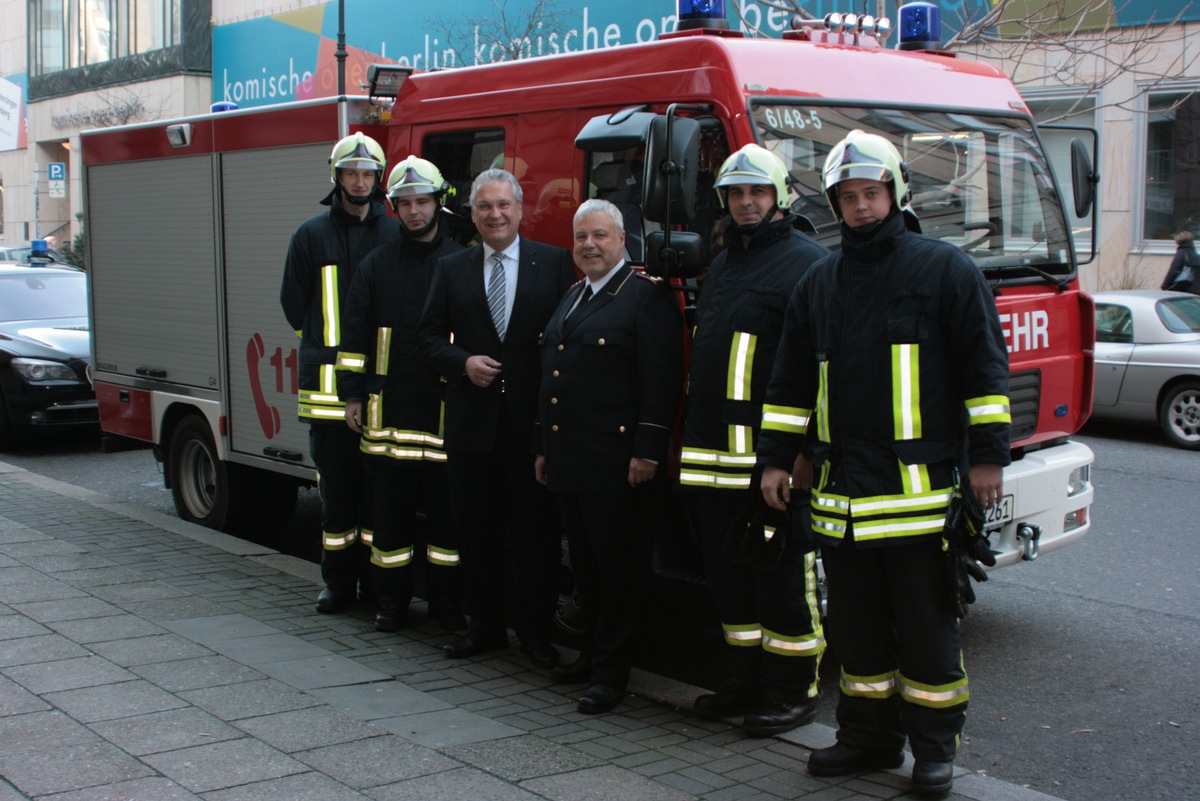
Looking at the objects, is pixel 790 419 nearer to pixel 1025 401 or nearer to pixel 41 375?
pixel 1025 401

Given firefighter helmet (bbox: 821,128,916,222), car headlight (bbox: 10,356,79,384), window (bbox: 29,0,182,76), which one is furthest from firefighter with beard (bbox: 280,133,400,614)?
window (bbox: 29,0,182,76)

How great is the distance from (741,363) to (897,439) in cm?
75

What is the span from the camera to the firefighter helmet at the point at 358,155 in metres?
6.14

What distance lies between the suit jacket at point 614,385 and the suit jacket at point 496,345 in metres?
0.42

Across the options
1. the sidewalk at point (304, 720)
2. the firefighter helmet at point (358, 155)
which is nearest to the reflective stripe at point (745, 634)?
the sidewalk at point (304, 720)

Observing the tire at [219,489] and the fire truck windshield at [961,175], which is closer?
the fire truck windshield at [961,175]

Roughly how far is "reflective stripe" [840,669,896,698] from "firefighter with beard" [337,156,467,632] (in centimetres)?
229

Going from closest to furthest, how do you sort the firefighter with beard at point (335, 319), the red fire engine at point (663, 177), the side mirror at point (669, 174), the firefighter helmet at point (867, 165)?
1. the firefighter helmet at point (867, 165)
2. the side mirror at point (669, 174)
3. the red fire engine at point (663, 177)
4. the firefighter with beard at point (335, 319)

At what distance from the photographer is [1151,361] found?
12.2 metres

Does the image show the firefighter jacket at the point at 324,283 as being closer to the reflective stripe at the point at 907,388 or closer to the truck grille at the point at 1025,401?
the truck grille at the point at 1025,401

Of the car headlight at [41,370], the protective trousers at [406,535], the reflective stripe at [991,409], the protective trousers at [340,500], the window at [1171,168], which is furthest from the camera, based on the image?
the window at [1171,168]

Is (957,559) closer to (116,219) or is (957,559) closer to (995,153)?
(995,153)

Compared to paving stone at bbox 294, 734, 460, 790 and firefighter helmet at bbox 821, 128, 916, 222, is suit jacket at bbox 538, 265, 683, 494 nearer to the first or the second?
firefighter helmet at bbox 821, 128, 916, 222

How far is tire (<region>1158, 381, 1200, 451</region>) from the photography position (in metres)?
11.8
